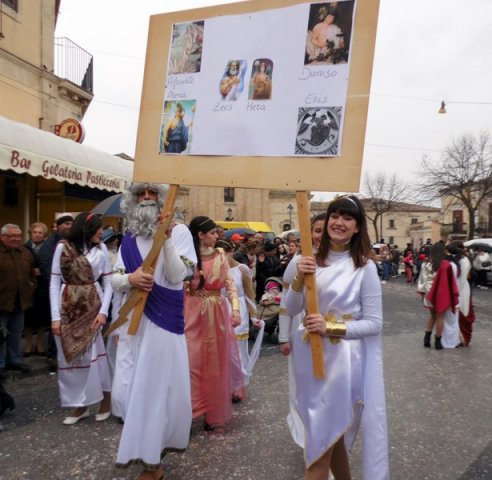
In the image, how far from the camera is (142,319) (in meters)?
3.05

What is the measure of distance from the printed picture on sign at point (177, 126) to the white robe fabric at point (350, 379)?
3.75 ft

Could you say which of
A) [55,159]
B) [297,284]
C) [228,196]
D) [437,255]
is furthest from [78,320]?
[228,196]

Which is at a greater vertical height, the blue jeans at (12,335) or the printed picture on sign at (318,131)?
the printed picture on sign at (318,131)

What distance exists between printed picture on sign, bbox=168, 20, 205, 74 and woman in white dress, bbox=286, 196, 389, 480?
1252mm

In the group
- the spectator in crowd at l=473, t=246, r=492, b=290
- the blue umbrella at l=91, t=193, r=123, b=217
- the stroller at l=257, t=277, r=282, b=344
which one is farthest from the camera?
A: the spectator in crowd at l=473, t=246, r=492, b=290

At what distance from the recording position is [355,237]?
2.61 metres

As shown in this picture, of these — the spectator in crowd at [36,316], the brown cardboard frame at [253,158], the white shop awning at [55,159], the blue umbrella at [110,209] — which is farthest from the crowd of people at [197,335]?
the white shop awning at [55,159]

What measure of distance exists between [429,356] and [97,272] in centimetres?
510

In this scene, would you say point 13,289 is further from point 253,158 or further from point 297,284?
point 297,284

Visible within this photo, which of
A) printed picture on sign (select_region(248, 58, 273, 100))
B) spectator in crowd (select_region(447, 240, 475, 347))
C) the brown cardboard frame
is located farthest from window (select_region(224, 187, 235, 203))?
printed picture on sign (select_region(248, 58, 273, 100))

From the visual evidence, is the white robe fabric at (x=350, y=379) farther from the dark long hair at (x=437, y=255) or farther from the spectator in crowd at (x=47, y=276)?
the dark long hair at (x=437, y=255)

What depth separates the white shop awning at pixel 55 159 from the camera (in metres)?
7.90

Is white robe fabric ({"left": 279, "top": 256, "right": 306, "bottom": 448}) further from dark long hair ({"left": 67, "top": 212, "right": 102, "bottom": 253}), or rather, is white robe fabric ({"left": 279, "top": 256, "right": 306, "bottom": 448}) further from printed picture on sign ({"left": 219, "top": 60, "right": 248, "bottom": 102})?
dark long hair ({"left": 67, "top": 212, "right": 102, "bottom": 253})

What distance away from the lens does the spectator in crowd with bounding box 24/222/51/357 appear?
21.1 feet
